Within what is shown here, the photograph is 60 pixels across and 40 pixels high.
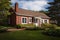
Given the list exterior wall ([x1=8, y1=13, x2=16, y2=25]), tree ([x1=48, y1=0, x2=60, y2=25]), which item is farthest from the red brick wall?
tree ([x1=48, y1=0, x2=60, y2=25])

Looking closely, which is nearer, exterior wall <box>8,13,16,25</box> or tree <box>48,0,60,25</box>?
tree <box>48,0,60,25</box>

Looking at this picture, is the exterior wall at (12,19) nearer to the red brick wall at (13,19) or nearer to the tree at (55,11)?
the red brick wall at (13,19)

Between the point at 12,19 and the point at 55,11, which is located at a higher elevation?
the point at 55,11

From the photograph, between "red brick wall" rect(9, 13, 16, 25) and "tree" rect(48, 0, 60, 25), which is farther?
"red brick wall" rect(9, 13, 16, 25)

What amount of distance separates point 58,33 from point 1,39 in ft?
26.6

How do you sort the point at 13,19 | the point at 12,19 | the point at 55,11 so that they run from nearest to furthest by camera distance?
the point at 13,19 → the point at 12,19 → the point at 55,11

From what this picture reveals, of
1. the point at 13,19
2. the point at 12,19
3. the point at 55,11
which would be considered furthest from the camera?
the point at 55,11

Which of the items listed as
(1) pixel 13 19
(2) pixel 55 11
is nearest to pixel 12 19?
(1) pixel 13 19

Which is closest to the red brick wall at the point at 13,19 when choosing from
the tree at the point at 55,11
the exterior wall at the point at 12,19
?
the exterior wall at the point at 12,19

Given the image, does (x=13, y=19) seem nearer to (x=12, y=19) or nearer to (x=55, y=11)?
(x=12, y=19)

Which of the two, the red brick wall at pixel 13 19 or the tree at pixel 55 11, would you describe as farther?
the red brick wall at pixel 13 19

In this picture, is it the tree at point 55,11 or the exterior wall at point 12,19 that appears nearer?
the tree at point 55,11

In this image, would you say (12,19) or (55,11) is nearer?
(12,19)

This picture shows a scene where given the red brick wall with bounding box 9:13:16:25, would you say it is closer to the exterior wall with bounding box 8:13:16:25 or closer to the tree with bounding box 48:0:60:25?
the exterior wall with bounding box 8:13:16:25
